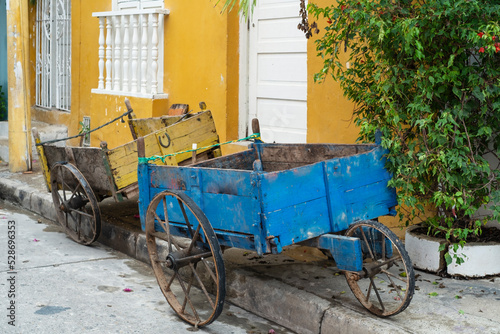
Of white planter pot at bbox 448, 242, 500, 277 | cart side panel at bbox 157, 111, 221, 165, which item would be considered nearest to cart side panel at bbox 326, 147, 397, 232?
white planter pot at bbox 448, 242, 500, 277

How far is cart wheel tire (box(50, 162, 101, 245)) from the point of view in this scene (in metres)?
6.16

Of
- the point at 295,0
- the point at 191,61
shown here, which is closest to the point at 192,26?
the point at 191,61

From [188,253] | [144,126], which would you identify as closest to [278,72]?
[144,126]

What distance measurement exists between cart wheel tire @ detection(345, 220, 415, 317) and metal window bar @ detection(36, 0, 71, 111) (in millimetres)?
8132

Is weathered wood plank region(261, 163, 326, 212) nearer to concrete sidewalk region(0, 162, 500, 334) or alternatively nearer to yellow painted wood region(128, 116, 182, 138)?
concrete sidewalk region(0, 162, 500, 334)

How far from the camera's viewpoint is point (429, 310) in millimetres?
4211

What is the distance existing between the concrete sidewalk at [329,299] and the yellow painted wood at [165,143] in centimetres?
72

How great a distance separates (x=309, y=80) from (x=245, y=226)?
2769 millimetres

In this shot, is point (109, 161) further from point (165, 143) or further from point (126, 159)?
point (165, 143)

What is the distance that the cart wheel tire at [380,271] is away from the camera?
397 cm

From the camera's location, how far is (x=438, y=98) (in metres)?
4.88

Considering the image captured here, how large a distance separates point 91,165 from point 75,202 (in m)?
0.49

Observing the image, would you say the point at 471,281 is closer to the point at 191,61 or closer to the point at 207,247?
the point at 207,247

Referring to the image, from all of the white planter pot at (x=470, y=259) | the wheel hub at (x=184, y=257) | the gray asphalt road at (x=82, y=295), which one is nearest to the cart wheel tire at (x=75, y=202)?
the gray asphalt road at (x=82, y=295)
